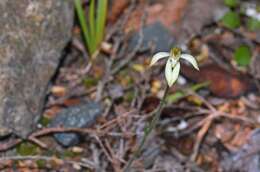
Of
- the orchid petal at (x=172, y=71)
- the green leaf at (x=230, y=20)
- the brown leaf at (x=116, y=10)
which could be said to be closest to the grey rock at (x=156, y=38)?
the brown leaf at (x=116, y=10)

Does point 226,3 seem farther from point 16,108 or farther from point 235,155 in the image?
point 16,108

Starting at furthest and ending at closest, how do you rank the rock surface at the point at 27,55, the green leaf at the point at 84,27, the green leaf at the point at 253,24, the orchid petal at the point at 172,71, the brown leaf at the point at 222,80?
the green leaf at the point at 253,24 → the brown leaf at the point at 222,80 → the green leaf at the point at 84,27 → the rock surface at the point at 27,55 → the orchid petal at the point at 172,71

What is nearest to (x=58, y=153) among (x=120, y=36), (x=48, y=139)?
(x=48, y=139)

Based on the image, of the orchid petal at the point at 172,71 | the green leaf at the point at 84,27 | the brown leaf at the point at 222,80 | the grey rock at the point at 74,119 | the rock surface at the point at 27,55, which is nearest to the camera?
the orchid petal at the point at 172,71

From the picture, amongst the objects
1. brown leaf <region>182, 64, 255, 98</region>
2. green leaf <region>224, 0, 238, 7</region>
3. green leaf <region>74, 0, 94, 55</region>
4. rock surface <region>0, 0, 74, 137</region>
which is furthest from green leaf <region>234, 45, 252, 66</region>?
rock surface <region>0, 0, 74, 137</region>

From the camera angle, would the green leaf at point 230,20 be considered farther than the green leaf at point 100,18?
Yes

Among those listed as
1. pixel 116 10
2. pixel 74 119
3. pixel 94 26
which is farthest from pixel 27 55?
pixel 116 10

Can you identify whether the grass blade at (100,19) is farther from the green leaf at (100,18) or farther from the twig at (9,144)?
the twig at (9,144)
